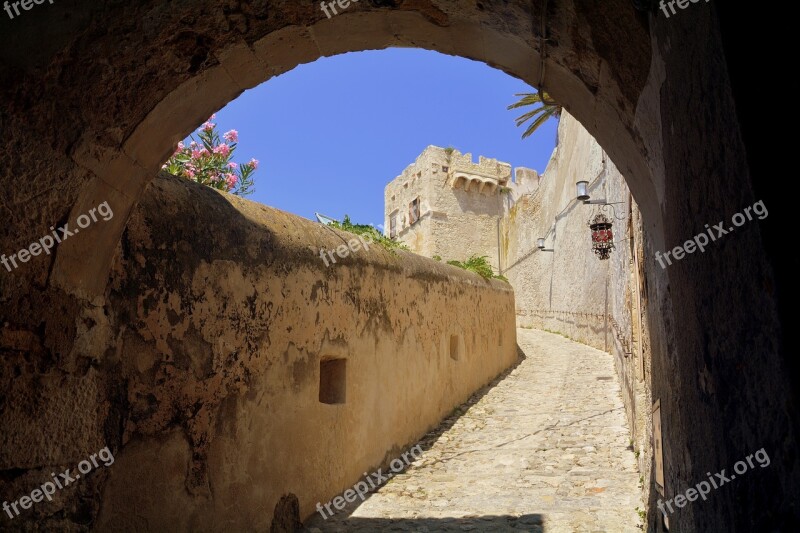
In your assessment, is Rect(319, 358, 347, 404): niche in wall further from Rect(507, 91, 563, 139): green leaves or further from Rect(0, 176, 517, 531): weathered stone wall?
Rect(507, 91, 563, 139): green leaves

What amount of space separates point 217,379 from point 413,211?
27.4 meters

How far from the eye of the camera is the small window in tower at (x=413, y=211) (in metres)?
29.9

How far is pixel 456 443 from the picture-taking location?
6.63 meters

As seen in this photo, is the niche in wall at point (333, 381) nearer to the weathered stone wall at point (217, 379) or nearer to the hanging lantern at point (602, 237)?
the weathered stone wall at point (217, 379)

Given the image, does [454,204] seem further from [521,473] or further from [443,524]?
[443,524]

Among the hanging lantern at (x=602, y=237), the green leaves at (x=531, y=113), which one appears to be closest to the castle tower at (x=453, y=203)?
the green leaves at (x=531, y=113)

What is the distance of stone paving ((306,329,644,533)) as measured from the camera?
13.6ft

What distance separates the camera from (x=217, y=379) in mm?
3266

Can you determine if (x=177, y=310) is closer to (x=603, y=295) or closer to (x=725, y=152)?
(x=725, y=152)

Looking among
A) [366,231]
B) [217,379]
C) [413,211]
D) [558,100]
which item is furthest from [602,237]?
[413,211]

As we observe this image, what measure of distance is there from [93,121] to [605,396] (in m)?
7.77

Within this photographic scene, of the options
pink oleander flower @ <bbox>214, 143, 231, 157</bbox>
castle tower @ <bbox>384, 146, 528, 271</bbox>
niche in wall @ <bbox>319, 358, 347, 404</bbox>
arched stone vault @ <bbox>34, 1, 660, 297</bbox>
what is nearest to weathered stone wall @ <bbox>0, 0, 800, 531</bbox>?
arched stone vault @ <bbox>34, 1, 660, 297</bbox>

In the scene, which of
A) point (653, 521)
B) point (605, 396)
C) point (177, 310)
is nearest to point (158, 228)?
point (177, 310)

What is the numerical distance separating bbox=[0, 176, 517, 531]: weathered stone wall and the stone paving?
21.7 inches
